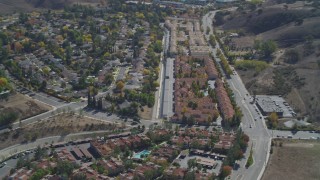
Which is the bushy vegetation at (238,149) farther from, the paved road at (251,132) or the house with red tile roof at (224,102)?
the house with red tile roof at (224,102)

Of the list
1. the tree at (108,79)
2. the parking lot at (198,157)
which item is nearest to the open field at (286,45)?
the parking lot at (198,157)

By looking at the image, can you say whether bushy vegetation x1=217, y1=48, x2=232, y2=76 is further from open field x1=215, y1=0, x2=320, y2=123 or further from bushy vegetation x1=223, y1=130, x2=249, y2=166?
bushy vegetation x1=223, y1=130, x2=249, y2=166

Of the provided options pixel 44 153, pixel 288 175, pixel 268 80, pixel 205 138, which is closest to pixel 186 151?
pixel 205 138

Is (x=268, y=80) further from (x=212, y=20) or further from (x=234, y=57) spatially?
(x=212, y=20)

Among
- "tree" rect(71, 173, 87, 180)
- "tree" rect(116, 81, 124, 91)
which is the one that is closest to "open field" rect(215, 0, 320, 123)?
"tree" rect(116, 81, 124, 91)

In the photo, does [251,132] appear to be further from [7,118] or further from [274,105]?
[7,118]

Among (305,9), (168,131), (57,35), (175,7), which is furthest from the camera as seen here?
(175,7)
